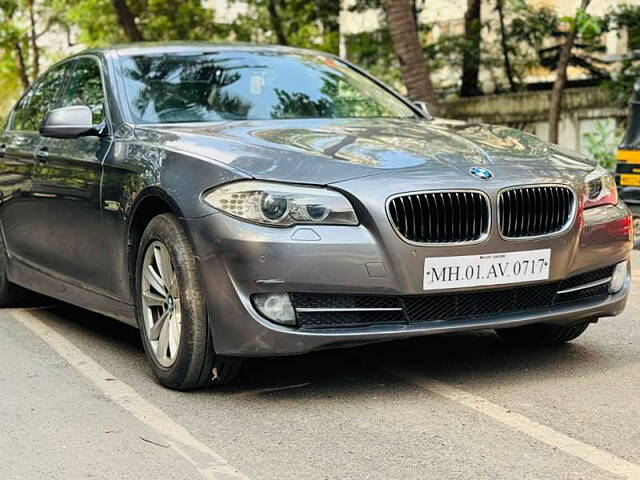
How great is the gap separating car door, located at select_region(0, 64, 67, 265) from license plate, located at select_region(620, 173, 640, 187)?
479cm

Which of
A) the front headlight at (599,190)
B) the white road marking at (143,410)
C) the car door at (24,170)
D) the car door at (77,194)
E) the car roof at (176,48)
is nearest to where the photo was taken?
the white road marking at (143,410)

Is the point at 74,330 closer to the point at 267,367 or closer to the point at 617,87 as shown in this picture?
the point at 267,367

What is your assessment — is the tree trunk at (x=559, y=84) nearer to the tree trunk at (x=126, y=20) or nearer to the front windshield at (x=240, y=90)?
the tree trunk at (x=126, y=20)

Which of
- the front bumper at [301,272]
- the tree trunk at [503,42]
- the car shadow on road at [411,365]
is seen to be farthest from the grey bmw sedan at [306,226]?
the tree trunk at [503,42]

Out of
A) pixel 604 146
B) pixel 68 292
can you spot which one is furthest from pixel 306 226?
pixel 604 146

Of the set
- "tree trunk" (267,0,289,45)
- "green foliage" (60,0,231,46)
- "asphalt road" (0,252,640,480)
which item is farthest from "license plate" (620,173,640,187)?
"green foliage" (60,0,231,46)

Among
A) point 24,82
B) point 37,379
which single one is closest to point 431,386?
point 37,379

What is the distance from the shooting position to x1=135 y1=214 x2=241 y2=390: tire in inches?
195

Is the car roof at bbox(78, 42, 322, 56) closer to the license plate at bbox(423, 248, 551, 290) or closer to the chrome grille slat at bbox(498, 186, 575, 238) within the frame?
the chrome grille slat at bbox(498, 186, 575, 238)

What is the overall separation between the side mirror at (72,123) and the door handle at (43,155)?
1.86ft

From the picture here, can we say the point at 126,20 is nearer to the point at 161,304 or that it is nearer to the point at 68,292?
the point at 68,292

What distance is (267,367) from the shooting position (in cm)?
566

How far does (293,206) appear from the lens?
4.69m

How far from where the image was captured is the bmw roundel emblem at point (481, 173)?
4914 mm
